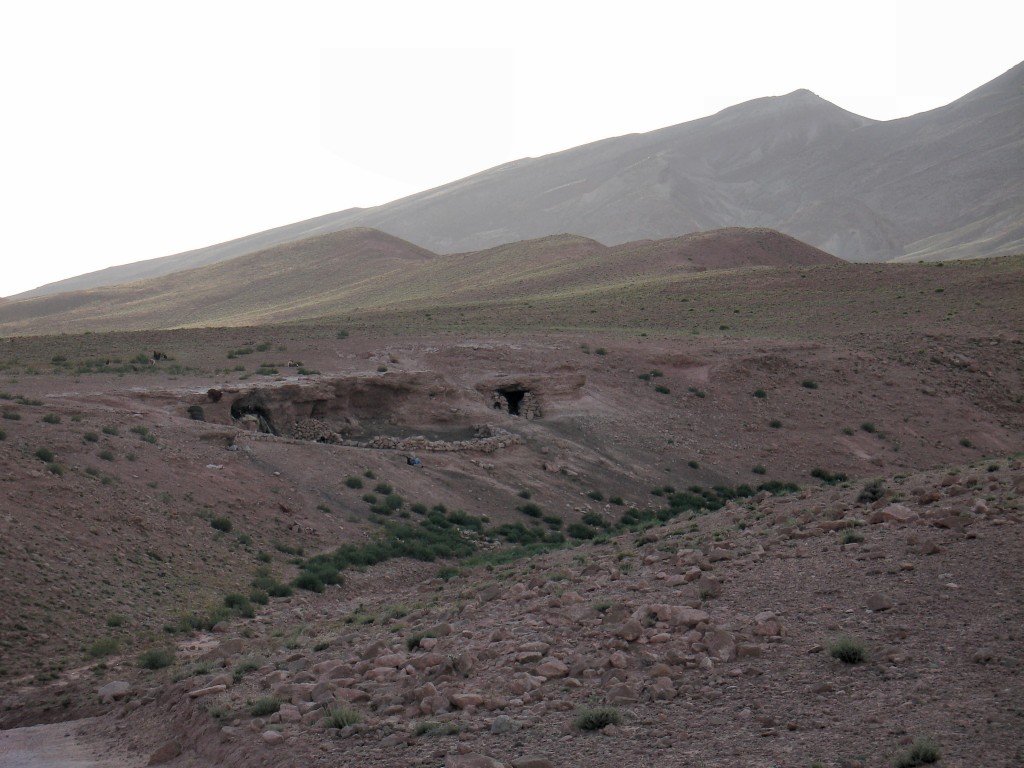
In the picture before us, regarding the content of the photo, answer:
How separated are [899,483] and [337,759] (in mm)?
11295

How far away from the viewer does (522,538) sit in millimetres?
23859

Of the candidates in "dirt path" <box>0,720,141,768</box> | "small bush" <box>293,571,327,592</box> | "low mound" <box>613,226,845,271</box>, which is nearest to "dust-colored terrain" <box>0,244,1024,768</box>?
"dirt path" <box>0,720,141,768</box>

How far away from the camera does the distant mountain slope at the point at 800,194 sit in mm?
149500

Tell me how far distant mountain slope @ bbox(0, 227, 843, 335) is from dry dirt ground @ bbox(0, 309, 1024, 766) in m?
23.8

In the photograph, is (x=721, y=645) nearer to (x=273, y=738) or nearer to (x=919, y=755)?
(x=919, y=755)

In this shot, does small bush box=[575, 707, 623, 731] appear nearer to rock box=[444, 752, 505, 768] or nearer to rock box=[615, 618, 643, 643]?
rock box=[444, 752, 505, 768]

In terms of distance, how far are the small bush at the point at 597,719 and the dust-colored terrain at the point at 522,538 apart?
9 centimetres

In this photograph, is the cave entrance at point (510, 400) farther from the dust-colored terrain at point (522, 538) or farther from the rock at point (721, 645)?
the rock at point (721, 645)

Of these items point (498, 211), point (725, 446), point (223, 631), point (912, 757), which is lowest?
point (725, 446)

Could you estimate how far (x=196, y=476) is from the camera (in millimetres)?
21625

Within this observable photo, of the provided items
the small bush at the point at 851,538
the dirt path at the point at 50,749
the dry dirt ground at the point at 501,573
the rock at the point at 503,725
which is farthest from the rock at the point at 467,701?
the small bush at the point at 851,538

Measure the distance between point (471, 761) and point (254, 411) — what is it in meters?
21.6

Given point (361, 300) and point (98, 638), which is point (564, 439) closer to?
point (98, 638)

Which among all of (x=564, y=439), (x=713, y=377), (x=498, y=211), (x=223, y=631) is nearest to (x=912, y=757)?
(x=223, y=631)
